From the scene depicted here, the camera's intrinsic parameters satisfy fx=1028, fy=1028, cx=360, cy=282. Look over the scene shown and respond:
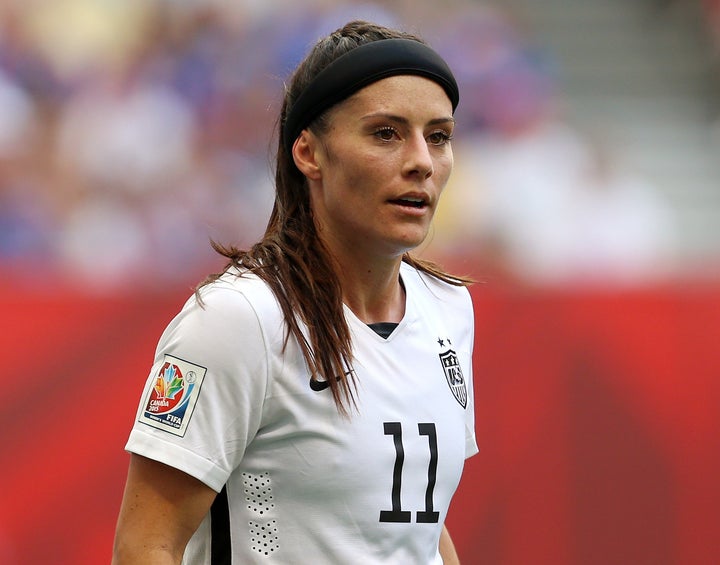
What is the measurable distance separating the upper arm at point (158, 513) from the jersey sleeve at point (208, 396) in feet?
0.11

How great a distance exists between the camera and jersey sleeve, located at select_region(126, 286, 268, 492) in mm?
1736

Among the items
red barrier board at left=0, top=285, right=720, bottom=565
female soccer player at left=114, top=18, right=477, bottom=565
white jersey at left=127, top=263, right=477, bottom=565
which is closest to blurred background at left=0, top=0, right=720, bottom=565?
red barrier board at left=0, top=285, right=720, bottom=565

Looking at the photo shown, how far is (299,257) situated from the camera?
1.97m

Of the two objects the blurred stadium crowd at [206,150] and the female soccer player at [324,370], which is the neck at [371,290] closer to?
the female soccer player at [324,370]

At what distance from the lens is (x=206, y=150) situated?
547cm

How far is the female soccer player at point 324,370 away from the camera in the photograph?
175 cm

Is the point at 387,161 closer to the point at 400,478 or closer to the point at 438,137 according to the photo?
the point at 438,137

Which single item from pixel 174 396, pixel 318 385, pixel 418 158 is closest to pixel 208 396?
pixel 174 396

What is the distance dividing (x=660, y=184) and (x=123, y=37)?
3361mm

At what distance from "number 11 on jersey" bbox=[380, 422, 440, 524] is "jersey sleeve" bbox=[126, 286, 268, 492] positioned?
10.6 inches

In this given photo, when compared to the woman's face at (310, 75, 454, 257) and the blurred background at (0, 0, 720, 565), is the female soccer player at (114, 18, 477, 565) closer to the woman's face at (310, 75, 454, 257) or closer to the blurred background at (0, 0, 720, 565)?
the woman's face at (310, 75, 454, 257)

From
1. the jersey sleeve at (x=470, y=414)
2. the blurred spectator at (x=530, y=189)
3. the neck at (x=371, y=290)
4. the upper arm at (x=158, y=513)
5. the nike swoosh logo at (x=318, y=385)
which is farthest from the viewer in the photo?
the blurred spectator at (x=530, y=189)

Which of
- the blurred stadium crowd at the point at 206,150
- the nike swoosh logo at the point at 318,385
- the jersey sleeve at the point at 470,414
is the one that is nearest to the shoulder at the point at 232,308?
Result: the nike swoosh logo at the point at 318,385

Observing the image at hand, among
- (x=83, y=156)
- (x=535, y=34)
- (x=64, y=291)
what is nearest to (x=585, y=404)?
(x=64, y=291)
